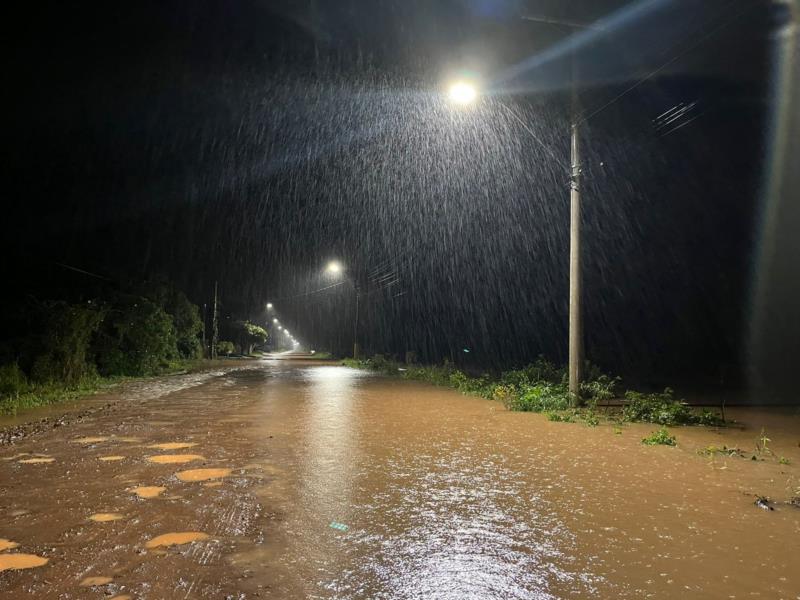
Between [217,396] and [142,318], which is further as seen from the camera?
[142,318]

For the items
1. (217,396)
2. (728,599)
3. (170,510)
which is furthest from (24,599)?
(217,396)

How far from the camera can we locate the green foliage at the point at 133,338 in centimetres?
2458

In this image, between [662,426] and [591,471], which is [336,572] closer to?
[591,471]

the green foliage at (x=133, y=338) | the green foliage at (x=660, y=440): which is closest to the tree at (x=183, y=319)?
the green foliage at (x=133, y=338)

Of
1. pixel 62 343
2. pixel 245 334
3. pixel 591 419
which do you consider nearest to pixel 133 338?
pixel 62 343

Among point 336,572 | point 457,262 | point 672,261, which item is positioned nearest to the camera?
point 336,572

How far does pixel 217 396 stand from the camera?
1633 cm

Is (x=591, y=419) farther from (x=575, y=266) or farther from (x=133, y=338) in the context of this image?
(x=133, y=338)

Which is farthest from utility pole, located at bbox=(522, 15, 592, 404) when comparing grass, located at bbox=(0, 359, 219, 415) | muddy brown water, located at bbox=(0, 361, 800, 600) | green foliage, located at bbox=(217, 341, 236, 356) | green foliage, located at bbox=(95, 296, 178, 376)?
green foliage, located at bbox=(217, 341, 236, 356)

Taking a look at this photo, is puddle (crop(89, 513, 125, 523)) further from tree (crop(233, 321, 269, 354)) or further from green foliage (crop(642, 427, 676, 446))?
tree (crop(233, 321, 269, 354))

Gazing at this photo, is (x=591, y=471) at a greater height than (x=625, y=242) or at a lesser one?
lesser

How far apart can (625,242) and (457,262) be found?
41.0 ft

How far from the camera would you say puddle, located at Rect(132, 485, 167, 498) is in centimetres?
551

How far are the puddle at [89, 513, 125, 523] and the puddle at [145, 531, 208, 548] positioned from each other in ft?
2.32
